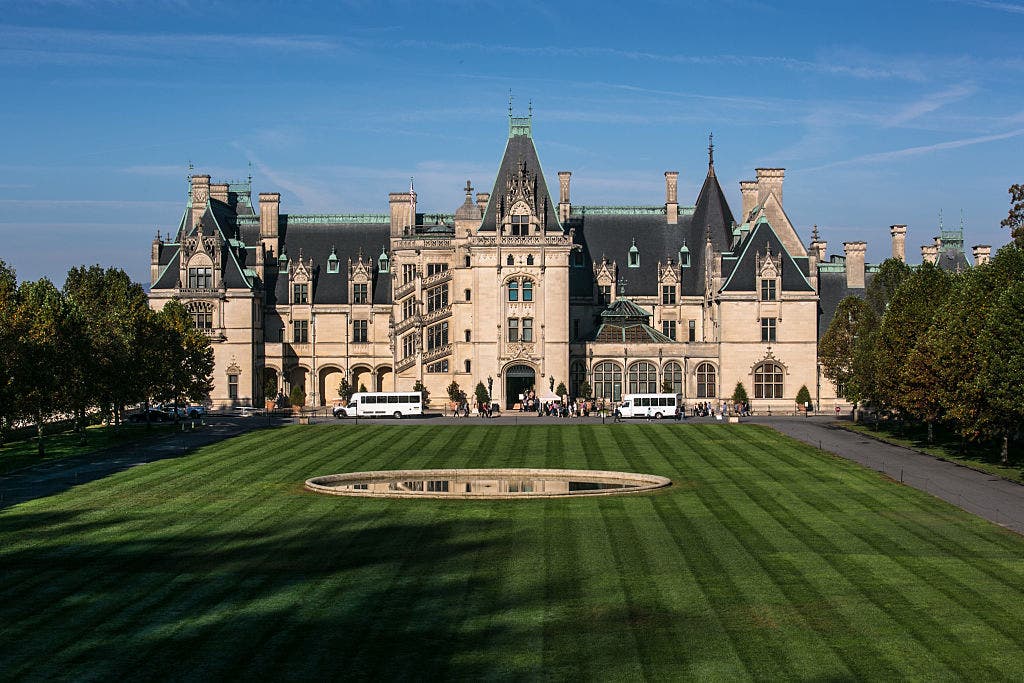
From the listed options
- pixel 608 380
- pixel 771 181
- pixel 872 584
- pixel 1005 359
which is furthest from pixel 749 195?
pixel 872 584

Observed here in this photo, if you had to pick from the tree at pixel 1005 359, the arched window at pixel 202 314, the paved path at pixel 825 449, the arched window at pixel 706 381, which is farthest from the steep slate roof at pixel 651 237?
the tree at pixel 1005 359

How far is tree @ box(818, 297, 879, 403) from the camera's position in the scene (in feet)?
266

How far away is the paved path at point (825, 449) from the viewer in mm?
45031

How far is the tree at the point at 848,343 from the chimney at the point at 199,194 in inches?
2202

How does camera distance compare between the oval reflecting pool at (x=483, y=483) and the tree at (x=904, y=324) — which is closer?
the oval reflecting pool at (x=483, y=483)

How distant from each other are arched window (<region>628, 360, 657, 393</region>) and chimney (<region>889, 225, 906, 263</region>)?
2716 cm

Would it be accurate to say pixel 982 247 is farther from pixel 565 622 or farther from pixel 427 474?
pixel 565 622

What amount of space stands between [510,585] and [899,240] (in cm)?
9048

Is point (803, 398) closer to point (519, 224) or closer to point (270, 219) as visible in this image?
point (519, 224)

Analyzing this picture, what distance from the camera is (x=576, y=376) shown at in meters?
103

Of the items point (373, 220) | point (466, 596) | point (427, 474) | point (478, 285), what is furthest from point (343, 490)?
point (373, 220)

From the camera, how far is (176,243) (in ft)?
367

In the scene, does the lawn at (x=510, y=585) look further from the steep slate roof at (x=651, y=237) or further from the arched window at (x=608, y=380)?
the steep slate roof at (x=651, y=237)

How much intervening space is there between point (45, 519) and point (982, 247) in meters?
92.8
